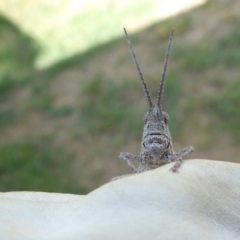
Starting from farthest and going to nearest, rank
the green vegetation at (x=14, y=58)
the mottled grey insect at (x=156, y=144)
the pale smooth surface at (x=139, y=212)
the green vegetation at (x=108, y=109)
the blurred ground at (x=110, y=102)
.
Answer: the green vegetation at (x=14, y=58)
the green vegetation at (x=108, y=109)
the blurred ground at (x=110, y=102)
the mottled grey insect at (x=156, y=144)
the pale smooth surface at (x=139, y=212)

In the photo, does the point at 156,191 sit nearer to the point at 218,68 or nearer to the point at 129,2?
the point at 218,68

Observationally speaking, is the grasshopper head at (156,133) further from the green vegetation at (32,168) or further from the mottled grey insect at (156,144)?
the green vegetation at (32,168)

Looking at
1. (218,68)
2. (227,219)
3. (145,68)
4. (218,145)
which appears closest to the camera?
(227,219)

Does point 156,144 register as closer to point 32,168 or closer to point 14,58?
point 32,168

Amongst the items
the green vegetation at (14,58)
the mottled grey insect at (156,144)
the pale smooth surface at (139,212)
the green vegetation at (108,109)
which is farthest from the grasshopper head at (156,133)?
the green vegetation at (14,58)

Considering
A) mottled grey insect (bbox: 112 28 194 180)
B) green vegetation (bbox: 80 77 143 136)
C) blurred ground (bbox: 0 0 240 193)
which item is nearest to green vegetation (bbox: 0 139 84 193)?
blurred ground (bbox: 0 0 240 193)

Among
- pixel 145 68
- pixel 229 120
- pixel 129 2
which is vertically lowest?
pixel 229 120

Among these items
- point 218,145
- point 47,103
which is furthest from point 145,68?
point 218,145
